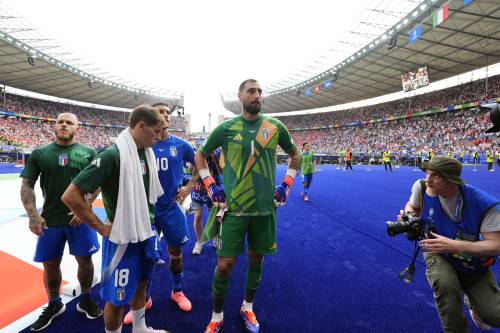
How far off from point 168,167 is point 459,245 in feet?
9.05

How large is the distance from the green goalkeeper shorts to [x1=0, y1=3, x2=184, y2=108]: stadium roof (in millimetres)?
29020

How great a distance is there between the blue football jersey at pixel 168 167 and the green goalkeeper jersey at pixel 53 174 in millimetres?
807

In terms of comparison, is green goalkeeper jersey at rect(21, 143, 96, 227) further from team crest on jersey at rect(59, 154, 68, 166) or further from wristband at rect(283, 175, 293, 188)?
wristband at rect(283, 175, 293, 188)

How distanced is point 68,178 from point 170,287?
5.67 feet

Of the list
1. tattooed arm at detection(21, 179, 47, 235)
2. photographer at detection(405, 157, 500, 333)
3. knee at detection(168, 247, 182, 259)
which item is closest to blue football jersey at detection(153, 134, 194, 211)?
knee at detection(168, 247, 182, 259)

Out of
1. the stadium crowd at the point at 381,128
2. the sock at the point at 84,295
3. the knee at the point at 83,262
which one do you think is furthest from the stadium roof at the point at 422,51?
the sock at the point at 84,295

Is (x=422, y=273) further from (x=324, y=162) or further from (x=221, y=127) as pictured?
(x=324, y=162)

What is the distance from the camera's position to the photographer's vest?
6.48 ft

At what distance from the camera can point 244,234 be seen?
7.41 feet

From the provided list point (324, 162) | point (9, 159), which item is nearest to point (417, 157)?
point (324, 162)

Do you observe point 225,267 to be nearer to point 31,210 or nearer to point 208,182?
point 208,182

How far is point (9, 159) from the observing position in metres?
23.7

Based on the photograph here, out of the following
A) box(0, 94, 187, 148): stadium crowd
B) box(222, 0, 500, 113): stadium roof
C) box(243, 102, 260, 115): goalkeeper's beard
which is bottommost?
box(243, 102, 260, 115): goalkeeper's beard

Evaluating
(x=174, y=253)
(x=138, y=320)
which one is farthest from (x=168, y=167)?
(x=138, y=320)
